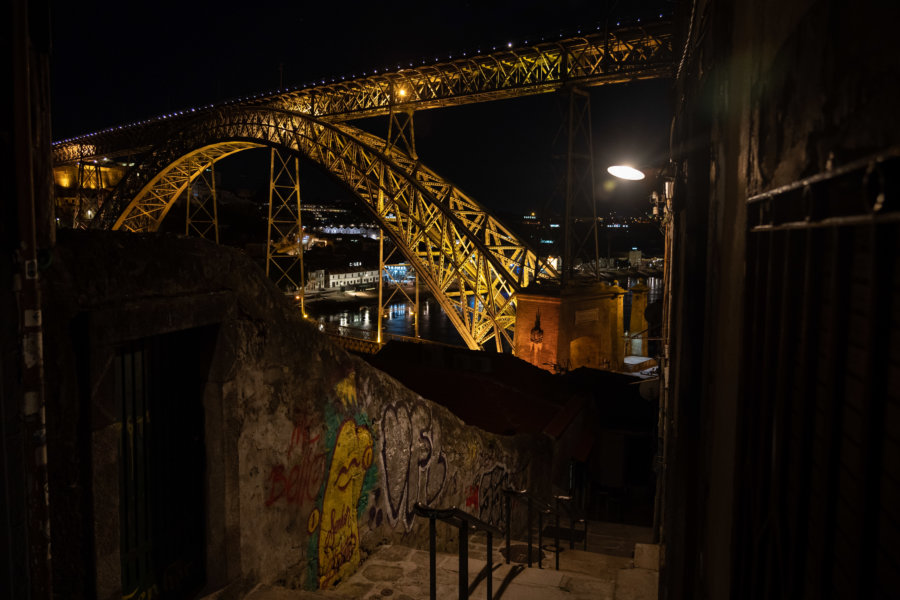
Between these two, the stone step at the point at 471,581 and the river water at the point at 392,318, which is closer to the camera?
the stone step at the point at 471,581

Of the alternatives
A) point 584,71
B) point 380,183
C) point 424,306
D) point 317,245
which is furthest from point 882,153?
point 317,245

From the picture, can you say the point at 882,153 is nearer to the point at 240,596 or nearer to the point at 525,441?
the point at 240,596

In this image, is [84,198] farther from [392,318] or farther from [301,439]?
[301,439]

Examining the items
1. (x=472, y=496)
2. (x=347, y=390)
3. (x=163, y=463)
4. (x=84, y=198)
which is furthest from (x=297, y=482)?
(x=84, y=198)

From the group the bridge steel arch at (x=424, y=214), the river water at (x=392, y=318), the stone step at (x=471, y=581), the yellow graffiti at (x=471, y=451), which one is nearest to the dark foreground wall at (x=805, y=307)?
the stone step at (x=471, y=581)

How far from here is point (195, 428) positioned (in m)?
3.73

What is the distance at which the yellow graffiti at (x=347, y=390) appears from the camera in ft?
15.6

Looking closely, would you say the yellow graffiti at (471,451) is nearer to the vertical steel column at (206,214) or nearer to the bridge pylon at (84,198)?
the vertical steel column at (206,214)

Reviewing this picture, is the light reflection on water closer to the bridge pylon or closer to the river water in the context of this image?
the river water

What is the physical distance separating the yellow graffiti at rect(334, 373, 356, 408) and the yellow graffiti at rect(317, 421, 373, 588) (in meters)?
0.17

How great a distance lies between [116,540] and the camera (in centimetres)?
316

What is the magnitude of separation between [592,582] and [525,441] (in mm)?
4356

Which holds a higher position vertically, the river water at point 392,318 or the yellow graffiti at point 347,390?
the yellow graffiti at point 347,390

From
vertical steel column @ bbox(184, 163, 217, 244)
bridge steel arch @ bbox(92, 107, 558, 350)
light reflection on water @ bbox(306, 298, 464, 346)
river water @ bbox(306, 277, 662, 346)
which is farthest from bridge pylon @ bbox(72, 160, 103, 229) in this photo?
light reflection on water @ bbox(306, 298, 464, 346)
